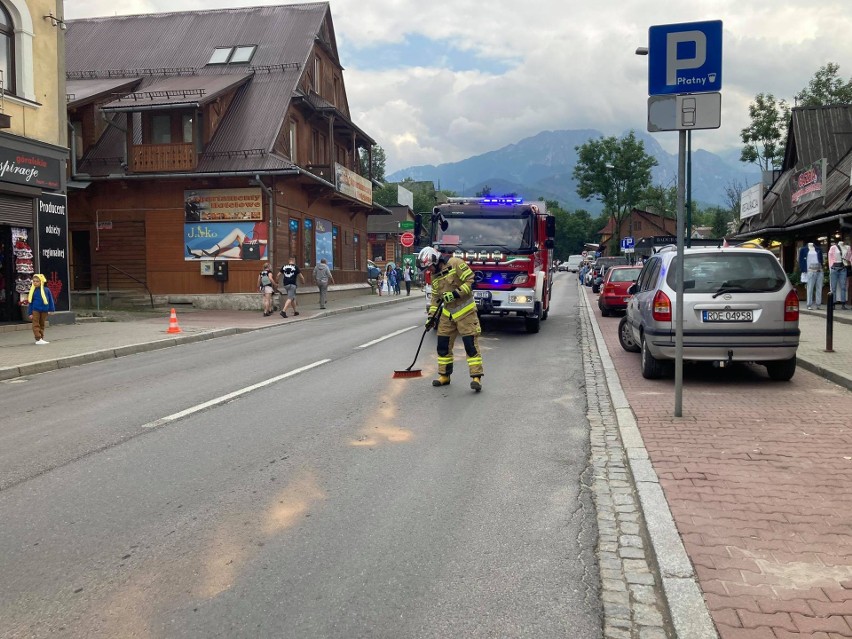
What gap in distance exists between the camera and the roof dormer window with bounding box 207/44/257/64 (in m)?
29.4

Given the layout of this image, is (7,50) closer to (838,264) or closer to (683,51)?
(683,51)

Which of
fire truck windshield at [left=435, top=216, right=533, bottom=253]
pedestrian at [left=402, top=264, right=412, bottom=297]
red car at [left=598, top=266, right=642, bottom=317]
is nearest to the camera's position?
fire truck windshield at [left=435, top=216, right=533, bottom=253]

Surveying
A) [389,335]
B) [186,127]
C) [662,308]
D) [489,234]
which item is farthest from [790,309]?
[186,127]

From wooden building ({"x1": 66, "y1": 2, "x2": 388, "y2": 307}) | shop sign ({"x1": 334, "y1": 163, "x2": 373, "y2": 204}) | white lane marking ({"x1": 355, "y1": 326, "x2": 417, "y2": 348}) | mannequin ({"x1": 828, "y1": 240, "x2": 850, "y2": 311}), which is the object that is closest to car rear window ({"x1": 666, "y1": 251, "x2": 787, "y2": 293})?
white lane marking ({"x1": 355, "y1": 326, "x2": 417, "y2": 348})

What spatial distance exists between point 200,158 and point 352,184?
8178 mm

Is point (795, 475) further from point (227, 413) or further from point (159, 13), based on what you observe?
point (159, 13)

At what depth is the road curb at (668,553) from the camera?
308cm

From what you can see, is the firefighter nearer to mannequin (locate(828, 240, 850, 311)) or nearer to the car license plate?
the car license plate

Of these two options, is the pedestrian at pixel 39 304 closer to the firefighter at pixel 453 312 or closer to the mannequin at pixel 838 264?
the firefighter at pixel 453 312

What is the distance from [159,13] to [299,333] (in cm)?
2268

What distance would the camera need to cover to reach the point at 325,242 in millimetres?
31953

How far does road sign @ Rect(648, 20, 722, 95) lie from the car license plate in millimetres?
2942

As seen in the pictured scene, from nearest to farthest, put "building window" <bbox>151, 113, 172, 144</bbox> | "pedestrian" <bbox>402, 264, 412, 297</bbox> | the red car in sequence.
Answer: the red car → "building window" <bbox>151, 113, 172, 144</bbox> → "pedestrian" <bbox>402, 264, 412, 297</bbox>

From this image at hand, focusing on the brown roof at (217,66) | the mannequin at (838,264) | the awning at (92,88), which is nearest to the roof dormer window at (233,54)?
the brown roof at (217,66)
